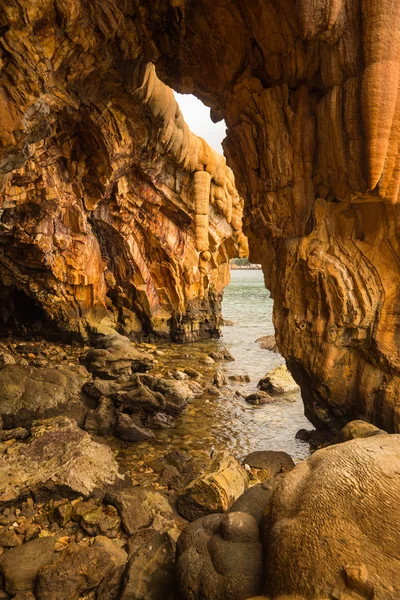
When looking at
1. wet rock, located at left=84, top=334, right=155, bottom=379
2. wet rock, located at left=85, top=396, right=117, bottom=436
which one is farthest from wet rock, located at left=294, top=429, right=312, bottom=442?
wet rock, located at left=84, top=334, right=155, bottom=379

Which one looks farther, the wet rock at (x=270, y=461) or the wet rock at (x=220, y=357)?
the wet rock at (x=220, y=357)

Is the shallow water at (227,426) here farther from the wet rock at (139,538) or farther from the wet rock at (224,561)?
the wet rock at (224,561)

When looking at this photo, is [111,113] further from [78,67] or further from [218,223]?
[218,223]

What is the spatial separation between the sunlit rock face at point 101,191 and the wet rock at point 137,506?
620cm

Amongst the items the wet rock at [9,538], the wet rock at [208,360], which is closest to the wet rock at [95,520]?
the wet rock at [9,538]

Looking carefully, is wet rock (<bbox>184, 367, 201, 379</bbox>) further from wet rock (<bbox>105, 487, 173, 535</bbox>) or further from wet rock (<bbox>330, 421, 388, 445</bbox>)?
wet rock (<bbox>330, 421, 388, 445</bbox>)

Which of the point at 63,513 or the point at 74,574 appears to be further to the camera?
the point at 63,513

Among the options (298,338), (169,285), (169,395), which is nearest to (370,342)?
(298,338)

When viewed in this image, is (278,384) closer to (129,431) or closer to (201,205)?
(129,431)

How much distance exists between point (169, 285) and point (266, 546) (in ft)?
64.3

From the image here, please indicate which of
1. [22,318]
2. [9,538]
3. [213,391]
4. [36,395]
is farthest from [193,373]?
[22,318]

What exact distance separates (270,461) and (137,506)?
320cm

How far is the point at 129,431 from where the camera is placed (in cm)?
974

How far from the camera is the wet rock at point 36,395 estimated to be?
31.9ft
